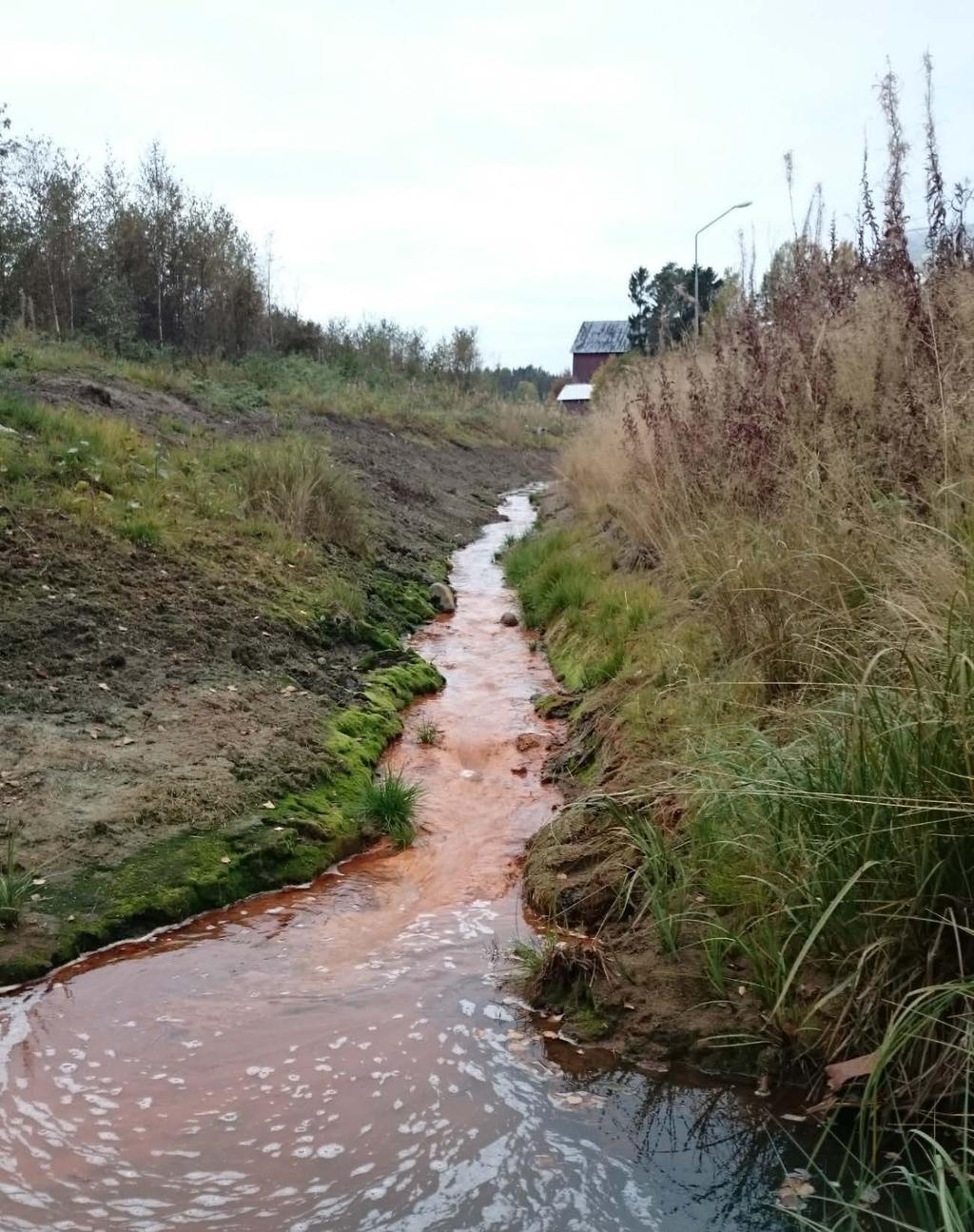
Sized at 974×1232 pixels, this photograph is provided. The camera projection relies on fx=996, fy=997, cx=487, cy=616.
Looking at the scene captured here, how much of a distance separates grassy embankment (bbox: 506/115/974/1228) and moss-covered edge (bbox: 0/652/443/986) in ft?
3.61

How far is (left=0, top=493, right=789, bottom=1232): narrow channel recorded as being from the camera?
253 cm

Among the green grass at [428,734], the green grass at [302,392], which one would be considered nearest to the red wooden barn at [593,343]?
the green grass at [302,392]

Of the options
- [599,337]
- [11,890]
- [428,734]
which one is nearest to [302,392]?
[428,734]

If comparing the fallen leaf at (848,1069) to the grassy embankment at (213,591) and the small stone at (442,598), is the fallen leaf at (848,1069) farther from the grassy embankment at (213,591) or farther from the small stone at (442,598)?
the small stone at (442,598)

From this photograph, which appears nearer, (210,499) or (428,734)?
(428,734)

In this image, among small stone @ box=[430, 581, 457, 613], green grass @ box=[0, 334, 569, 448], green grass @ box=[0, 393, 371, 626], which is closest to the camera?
green grass @ box=[0, 393, 371, 626]

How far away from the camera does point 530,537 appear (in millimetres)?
13320

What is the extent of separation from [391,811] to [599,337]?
5834cm

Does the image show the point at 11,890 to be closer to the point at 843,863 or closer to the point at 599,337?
the point at 843,863

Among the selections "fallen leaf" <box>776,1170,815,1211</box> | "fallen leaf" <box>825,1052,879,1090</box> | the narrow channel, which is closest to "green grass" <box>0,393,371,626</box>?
the narrow channel

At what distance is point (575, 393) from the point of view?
53719 mm

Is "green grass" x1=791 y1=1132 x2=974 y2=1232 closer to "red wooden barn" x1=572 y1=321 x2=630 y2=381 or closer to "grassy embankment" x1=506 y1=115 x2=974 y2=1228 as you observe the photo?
"grassy embankment" x1=506 y1=115 x2=974 y2=1228

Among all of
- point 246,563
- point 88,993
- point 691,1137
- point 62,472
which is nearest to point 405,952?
point 88,993

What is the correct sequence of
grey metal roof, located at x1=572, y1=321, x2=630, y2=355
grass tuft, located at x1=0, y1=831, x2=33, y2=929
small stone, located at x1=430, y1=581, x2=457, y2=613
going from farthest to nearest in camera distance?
grey metal roof, located at x1=572, y1=321, x2=630, y2=355 → small stone, located at x1=430, y1=581, x2=457, y2=613 → grass tuft, located at x1=0, y1=831, x2=33, y2=929
